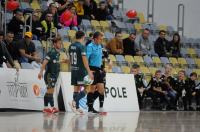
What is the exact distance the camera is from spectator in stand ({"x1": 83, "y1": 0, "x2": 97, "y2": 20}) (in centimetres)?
2198

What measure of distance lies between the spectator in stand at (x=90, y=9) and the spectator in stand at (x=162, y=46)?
2.46m

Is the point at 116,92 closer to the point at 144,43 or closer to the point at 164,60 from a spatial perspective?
the point at 144,43

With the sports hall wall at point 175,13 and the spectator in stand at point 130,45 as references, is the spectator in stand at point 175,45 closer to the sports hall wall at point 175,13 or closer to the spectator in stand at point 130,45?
the spectator in stand at point 130,45

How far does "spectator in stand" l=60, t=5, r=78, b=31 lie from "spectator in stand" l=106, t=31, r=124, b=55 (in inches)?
48.8

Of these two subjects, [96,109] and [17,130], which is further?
[96,109]

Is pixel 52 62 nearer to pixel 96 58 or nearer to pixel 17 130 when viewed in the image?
pixel 96 58

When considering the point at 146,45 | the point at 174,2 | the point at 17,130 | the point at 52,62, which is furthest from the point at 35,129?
the point at 174,2

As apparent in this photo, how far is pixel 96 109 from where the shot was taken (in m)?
17.1

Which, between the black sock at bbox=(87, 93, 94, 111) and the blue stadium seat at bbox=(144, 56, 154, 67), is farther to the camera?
the blue stadium seat at bbox=(144, 56, 154, 67)

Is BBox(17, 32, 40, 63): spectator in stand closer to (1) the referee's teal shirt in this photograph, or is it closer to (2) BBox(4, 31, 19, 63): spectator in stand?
(2) BBox(4, 31, 19, 63): spectator in stand

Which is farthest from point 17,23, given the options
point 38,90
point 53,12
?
point 38,90

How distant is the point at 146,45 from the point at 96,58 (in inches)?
304

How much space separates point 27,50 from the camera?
55.4 ft

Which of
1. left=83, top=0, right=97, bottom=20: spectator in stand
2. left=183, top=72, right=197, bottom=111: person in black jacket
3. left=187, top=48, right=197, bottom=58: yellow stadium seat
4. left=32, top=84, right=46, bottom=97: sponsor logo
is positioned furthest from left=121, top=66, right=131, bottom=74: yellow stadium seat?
left=32, top=84, right=46, bottom=97: sponsor logo
